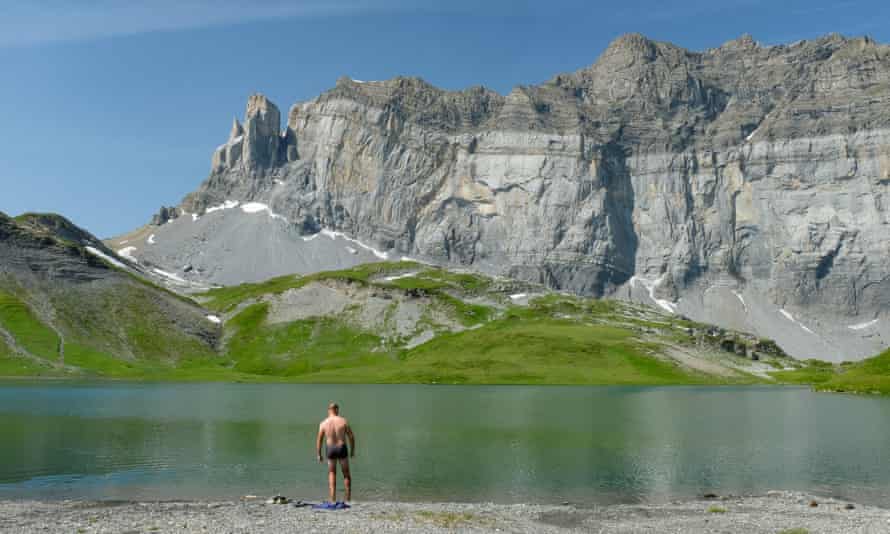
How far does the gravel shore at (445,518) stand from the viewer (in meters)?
29.4

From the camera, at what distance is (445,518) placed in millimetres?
32844

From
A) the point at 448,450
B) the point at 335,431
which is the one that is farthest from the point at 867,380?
the point at 335,431

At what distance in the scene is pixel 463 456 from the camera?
5556 centimetres

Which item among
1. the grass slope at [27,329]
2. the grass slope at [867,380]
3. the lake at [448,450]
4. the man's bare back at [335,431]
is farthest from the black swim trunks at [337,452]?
the grass slope at [27,329]

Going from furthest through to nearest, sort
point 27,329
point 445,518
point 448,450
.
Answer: point 27,329 < point 448,450 < point 445,518

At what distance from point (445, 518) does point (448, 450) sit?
84.0ft

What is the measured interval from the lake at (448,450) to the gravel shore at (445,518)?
3.78m

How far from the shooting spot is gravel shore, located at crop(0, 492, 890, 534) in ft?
96.5

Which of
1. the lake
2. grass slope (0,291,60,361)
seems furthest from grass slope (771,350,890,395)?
grass slope (0,291,60,361)

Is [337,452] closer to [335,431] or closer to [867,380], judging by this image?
[335,431]

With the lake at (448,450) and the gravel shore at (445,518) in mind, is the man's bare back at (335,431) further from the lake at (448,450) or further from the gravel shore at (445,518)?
the lake at (448,450)

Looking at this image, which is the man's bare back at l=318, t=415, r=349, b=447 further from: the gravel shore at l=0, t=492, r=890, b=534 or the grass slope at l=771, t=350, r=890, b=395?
the grass slope at l=771, t=350, r=890, b=395

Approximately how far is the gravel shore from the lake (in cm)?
378

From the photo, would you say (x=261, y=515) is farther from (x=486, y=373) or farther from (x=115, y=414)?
(x=486, y=373)
